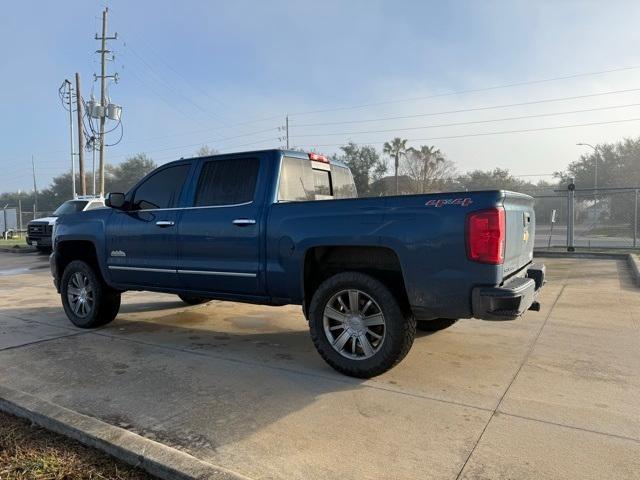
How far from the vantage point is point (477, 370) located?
15.5ft

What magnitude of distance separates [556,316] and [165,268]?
5039mm

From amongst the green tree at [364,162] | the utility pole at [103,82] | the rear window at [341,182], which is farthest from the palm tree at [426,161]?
the rear window at [341,182]

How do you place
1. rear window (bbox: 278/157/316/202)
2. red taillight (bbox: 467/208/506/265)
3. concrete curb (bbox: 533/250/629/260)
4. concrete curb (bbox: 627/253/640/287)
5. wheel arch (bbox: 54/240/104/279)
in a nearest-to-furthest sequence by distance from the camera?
1. red taillight (bbox: 467/208/506/265)
2. rear window (bbox: 278/157/316/202)
3. wheel arch (bbox: 54/240/104/279)
4. concrete curb (bbox: 627/253/640/287)
5. concrete curb (bbox: 533/250/629/260)

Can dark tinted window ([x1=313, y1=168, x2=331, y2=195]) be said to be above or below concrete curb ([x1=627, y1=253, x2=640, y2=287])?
above

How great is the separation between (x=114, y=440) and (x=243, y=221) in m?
2.38

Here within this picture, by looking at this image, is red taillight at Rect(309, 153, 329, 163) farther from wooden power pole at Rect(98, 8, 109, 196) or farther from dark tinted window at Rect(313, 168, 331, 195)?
wooden power pole at Rect(98, 8, 109, 196)

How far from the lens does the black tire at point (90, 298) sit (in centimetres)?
657

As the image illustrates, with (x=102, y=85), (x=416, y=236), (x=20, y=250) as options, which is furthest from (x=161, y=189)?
(x=102, y=85)

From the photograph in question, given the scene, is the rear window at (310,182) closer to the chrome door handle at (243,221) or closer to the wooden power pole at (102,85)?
the chrome door handle at (243,221)

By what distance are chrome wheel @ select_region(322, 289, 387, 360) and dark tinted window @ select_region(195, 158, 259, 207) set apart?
143 centimetres

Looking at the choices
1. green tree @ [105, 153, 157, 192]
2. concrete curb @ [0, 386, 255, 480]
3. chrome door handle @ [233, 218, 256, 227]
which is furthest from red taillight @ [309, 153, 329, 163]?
green tree @ [105, 153, 157, 192]

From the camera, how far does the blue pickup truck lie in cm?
398

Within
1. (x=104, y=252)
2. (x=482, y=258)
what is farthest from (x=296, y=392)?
(x=104, y=252)

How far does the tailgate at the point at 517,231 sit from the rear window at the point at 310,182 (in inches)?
83.8
